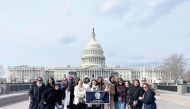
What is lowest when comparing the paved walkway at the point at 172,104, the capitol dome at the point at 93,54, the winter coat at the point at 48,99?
the paved walkway at the point at 172,104

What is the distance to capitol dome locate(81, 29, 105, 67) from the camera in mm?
192600

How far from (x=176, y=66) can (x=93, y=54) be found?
8765 cm

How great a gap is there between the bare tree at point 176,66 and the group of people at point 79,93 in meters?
90.8

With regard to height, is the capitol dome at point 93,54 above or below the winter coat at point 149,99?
above

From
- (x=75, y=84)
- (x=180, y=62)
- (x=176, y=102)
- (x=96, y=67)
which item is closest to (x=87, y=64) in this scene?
(x=96, y=67)

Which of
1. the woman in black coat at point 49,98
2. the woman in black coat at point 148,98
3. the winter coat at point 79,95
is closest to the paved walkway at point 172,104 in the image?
the winter coat at point 79,95

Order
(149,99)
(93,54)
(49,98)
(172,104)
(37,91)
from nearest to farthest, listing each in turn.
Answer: (149,99), (49,98), (37,91), (172,104), (93,54)

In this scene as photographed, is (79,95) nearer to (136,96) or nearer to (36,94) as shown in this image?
(36,94)

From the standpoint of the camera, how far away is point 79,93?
13906 millimetres

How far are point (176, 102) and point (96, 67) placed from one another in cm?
16295

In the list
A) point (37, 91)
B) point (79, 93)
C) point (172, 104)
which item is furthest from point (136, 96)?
point (172, 104)

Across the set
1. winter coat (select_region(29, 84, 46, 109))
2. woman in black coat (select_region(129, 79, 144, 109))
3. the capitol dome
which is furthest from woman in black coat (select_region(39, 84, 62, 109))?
the capitol dome

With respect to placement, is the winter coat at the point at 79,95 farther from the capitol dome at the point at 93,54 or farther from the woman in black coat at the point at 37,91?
the capitol dome at the point at 93,54

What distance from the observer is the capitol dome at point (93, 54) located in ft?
632
